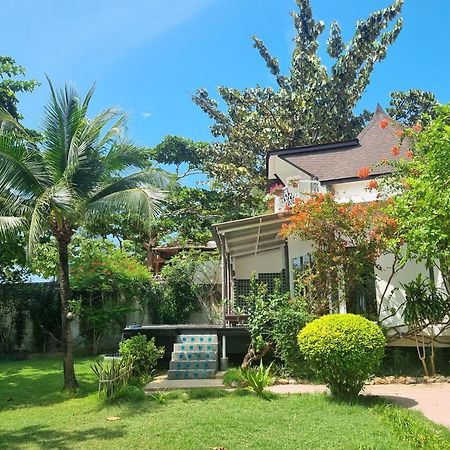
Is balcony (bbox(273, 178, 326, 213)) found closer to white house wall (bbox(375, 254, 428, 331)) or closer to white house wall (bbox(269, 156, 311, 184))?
white house wall (bbox(269, 156, 311, 184))

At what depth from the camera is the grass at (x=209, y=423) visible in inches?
235

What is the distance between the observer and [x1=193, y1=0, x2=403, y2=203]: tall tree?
1092 inches

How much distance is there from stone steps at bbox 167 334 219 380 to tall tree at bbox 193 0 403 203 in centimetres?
1509

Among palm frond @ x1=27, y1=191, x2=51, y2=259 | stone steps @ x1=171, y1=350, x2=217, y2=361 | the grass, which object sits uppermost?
palm frond @ x1=27, y1=191, x2=51, y2=259

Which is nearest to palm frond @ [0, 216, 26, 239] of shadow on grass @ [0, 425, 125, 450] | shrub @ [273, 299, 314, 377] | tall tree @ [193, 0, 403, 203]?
shadow on grass @ [0, 425, 125, 450]

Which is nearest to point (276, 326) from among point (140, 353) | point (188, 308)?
point (140, 353)

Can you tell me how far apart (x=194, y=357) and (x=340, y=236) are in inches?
186

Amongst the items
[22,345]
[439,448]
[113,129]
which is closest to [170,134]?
[22,345]

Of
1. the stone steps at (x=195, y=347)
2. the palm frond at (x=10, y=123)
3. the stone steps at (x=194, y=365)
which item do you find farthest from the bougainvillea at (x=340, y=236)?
the palm frond at (x=10, y=123)

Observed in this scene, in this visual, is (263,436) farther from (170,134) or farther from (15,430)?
(170,134)

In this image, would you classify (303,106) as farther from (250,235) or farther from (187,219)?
(250,235)

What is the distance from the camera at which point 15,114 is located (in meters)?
19.6

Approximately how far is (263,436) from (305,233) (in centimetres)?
617

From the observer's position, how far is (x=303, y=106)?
90.2 ft
